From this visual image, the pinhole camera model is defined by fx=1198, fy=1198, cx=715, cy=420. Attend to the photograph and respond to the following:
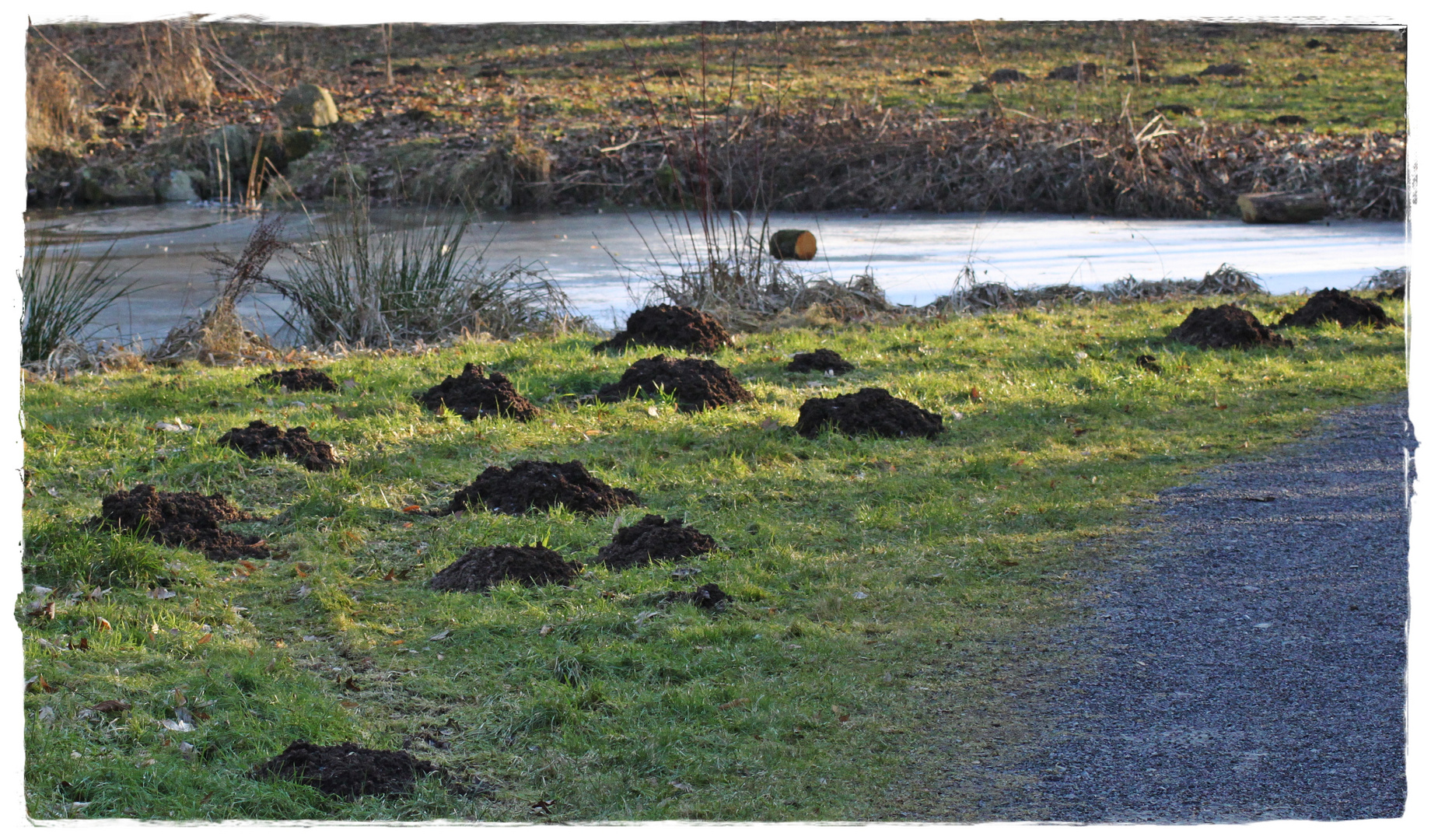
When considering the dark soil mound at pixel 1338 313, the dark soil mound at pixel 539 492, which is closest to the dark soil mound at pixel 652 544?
the dark soil mound at pixel 539 492

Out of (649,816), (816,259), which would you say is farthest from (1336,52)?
(649,816)

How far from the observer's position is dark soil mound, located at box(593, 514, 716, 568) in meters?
5.65

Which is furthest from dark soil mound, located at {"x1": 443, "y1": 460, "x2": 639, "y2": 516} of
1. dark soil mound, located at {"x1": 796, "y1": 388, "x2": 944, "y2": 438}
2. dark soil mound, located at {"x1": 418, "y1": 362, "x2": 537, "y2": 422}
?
dark soil mound, located at {"x1": 796, "y1": 388, "x2": 944, "y2": 438}

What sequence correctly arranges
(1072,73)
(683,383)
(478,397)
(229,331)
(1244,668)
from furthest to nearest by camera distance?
(1072,73) < (229,331) < (683,383) < (478,397) < (1244,668)

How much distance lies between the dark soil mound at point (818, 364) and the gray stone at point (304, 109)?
749 inches

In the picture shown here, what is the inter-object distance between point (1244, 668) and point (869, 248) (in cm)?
1324

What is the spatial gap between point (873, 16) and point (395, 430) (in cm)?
446

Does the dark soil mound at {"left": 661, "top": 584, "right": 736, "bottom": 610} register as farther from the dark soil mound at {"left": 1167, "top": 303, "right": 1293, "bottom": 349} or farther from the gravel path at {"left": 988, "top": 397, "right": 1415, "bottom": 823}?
the dark soil mound at {"left": 1167, "top": 303, "right": 1293, "bottom": 349}

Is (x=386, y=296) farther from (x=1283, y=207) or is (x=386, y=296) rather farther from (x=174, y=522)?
(x=1283, y=207)

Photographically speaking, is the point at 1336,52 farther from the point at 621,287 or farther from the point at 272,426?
the point at 272,426

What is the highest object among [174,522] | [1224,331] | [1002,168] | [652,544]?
[1002,168]

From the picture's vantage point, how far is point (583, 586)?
212 inches

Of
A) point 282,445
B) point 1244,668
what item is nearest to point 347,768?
point 1244,668

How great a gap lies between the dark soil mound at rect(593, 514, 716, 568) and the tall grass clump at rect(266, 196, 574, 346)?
5.72 metres
